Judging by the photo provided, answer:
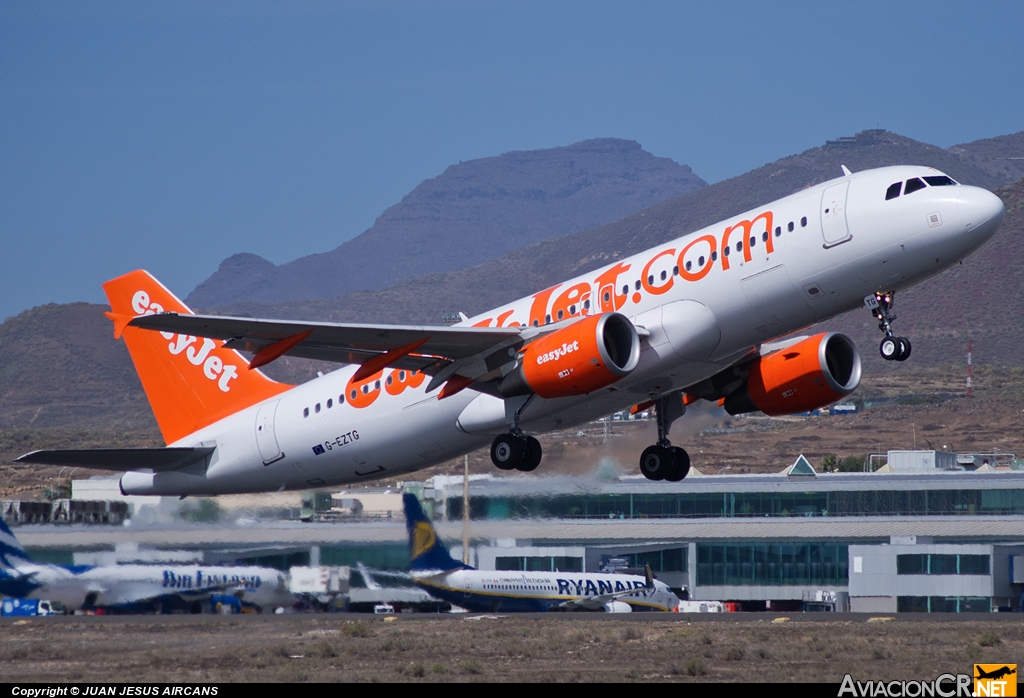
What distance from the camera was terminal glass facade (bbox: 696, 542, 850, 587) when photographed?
7619cm

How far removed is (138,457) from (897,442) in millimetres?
108256

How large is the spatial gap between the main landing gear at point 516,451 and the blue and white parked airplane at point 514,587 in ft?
57.8

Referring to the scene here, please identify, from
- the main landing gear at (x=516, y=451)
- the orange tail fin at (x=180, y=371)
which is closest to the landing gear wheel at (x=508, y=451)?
the main landing gear at (x=516, y=451)

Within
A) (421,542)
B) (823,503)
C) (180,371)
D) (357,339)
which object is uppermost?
(357,339)

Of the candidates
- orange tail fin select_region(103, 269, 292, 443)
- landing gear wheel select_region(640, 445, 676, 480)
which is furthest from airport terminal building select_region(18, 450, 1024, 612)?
landing gear wheel select_region(640, 445, 676, 480)

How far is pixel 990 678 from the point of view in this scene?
1085 inches

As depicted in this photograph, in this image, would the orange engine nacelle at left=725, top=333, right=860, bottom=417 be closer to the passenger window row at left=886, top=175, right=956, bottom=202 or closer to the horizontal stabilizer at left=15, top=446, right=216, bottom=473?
the passenger window row at left=886, top=175, right=956, bottom=202

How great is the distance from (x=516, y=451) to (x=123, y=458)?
40.4 ft

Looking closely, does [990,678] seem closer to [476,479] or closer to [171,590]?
[476,479]

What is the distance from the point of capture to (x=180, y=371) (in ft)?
133

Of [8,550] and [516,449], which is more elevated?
[516,449]

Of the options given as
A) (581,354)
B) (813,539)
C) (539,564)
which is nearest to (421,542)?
(539,564)

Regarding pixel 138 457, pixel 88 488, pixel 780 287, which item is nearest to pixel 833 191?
pixel 780 287

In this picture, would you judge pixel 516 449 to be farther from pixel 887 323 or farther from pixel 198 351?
pixel 198 351
